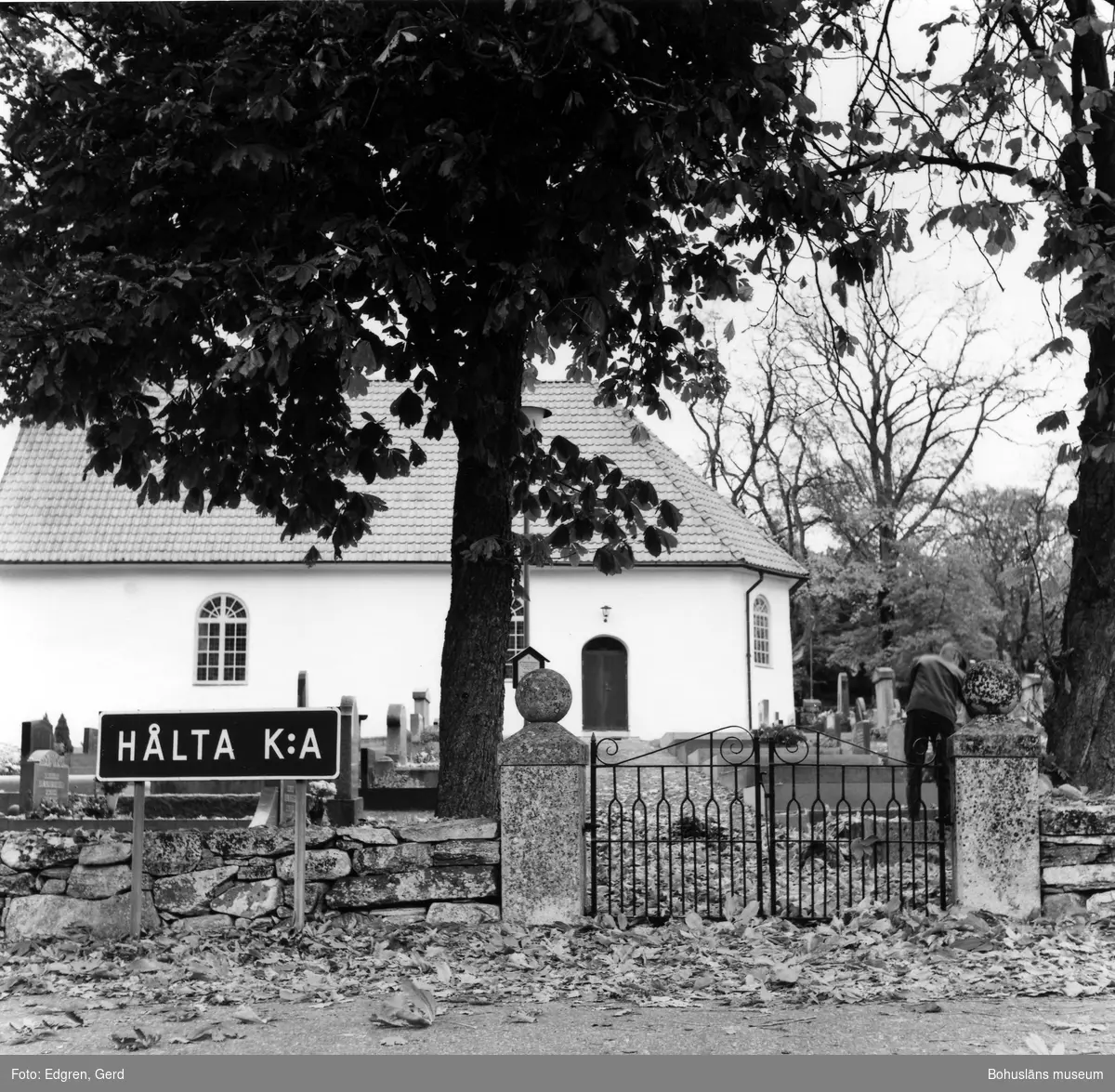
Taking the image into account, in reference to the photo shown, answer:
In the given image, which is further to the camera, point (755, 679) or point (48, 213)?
point (755, 679)

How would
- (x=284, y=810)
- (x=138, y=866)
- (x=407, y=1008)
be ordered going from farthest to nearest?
1. (x=284, y=810)
2. (x=138, y=866)
3. (x=407, y=1008)

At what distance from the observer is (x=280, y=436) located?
29.6 feet

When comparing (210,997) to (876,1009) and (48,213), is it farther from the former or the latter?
(48,213)

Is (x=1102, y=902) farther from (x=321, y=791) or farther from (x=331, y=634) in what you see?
(x=331, y=634)

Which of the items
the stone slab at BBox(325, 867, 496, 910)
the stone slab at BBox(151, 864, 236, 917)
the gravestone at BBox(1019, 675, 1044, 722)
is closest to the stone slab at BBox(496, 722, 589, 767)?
the stone slab at BBox(325, 867, 496, 910)

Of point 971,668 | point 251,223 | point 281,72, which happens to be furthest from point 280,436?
point 971,668

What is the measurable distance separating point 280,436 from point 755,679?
66.2 ft

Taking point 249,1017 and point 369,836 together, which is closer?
point 249,1017

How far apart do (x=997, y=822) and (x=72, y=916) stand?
5519mm

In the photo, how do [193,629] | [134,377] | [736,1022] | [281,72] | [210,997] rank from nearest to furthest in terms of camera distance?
[736,1022] → [210,997] → [281,72] → [134,377] → [193,629]

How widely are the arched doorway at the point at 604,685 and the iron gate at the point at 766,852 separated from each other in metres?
12.0

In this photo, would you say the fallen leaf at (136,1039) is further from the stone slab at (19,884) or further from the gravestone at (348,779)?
the gravestone at (348,779)

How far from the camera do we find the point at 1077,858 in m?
7.89

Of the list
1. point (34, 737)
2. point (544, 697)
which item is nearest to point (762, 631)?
point (34, 737)
